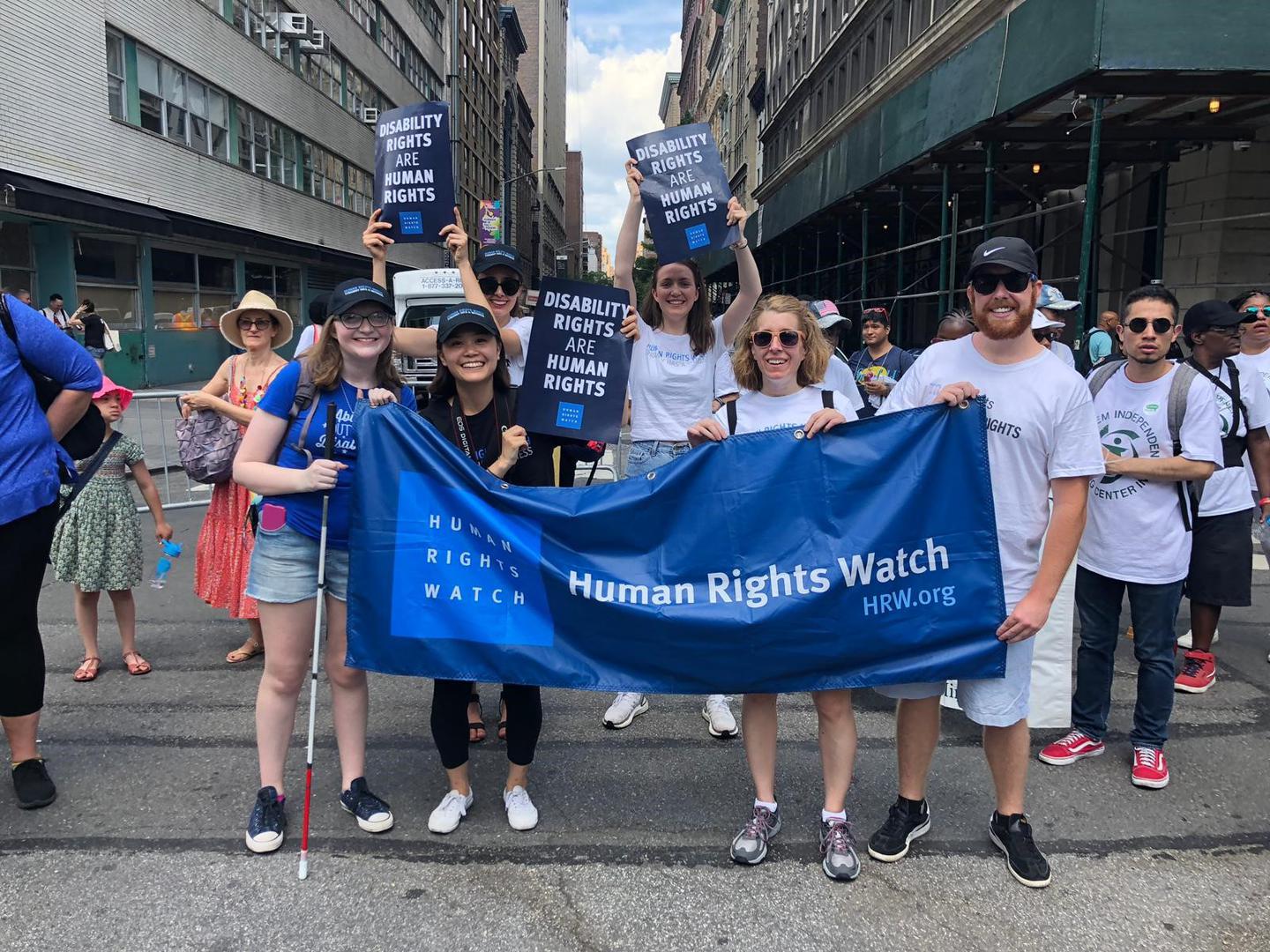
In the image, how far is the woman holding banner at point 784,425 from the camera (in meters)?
3.15

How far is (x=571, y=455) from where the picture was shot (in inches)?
162

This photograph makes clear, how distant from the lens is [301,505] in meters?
3.27

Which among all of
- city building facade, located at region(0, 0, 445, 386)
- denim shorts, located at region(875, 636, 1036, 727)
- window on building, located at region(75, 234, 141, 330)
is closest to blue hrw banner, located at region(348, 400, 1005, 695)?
denim shorts, located at region(875, 636, 1036, 727)

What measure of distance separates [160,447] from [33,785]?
28.7 ft

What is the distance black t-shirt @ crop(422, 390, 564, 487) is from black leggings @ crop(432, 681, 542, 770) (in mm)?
776

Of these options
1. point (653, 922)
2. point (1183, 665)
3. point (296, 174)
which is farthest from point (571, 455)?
point (296, 174)

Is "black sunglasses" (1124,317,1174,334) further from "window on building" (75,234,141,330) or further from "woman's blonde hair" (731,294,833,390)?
"window on building" (75,234,141,330)

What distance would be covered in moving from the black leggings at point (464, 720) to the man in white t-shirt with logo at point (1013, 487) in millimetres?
1292

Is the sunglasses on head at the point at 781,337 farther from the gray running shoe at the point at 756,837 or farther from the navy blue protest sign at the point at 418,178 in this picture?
the navy blue protest sign at the point at 418,178

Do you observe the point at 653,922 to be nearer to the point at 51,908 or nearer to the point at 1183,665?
the point at 51,908

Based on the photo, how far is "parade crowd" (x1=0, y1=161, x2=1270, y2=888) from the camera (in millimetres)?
3027

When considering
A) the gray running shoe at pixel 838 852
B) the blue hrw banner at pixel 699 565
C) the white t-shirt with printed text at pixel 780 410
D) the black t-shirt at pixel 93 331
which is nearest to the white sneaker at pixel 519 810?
the blue hrw banner at pixel 699 565

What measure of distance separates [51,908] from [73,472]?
1.75 meters

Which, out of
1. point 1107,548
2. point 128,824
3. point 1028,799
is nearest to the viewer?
point 128,824
